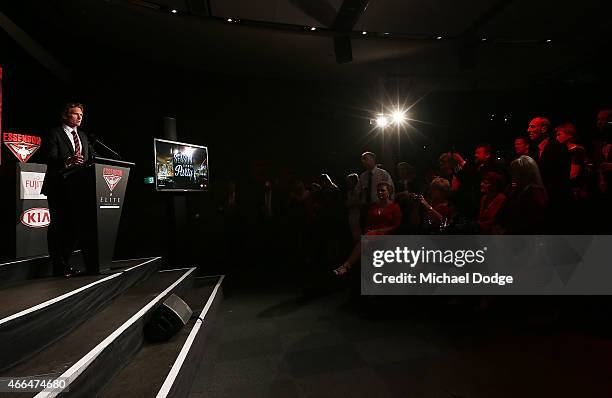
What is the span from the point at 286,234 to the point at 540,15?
15.4 ft

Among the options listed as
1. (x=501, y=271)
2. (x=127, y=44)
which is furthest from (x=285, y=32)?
(x=501, y=271)

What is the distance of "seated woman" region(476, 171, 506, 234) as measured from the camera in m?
2.94

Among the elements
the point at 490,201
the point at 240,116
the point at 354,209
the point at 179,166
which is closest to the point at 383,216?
the point at 490,201

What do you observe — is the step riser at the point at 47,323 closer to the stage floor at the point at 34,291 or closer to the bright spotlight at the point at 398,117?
the stage floor at the point at 34,291

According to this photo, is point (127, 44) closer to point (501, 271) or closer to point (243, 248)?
point (243, 248)

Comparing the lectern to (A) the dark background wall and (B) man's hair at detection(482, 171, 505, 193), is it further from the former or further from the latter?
(B) man's hair at detection(482, 171, 505, 193)

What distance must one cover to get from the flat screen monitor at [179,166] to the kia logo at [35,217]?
119 cm

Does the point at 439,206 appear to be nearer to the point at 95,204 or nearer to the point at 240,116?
the point at 95,204

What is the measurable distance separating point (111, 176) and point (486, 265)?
10.7ft

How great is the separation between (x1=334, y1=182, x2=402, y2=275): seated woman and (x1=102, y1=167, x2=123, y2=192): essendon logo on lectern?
227 centimetres

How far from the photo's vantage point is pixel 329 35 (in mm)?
4496

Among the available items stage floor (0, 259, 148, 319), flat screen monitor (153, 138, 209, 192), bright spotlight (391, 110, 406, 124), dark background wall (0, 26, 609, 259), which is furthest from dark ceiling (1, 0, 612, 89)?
stage floor (0, 259, 148, 319)

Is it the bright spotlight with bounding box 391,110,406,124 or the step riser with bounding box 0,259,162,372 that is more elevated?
the bright spotlight with bounding box 391,110,406,124

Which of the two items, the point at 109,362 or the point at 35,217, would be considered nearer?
the point at 109,362
